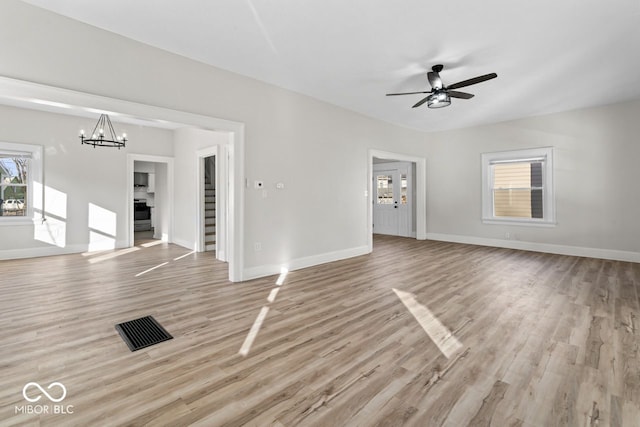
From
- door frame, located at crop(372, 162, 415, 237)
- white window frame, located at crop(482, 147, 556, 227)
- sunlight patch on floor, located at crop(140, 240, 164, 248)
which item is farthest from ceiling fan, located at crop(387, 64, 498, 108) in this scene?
sunlight patch on floor, located at crop(140, 240, 164, 248)

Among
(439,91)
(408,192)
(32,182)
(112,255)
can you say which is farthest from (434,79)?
(32,182)

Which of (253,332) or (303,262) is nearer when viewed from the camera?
(253,332)

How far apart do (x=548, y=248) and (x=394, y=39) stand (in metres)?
5.67

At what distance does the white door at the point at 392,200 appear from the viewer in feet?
29.9

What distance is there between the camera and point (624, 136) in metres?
5.58

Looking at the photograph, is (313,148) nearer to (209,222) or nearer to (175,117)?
(175,117)

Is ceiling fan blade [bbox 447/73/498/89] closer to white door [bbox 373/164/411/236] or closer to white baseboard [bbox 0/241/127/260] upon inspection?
white door [bbox 373/164/411/236]

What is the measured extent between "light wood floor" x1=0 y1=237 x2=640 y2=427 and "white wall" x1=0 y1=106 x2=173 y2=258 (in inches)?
77.3

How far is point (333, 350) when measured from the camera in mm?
2355

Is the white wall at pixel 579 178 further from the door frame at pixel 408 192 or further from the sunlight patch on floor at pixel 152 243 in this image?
the sunlight patch on floor at pixel 152 243

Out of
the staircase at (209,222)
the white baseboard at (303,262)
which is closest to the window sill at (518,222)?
the white baseboard at (303,262)

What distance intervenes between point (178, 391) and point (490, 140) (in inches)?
302

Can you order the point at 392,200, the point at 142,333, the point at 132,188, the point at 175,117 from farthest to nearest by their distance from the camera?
the point at 392,200 < the point at 132,188 < the point at 175,117 < the point at 142,333

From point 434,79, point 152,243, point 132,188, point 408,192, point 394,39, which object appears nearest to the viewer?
point 394,39
